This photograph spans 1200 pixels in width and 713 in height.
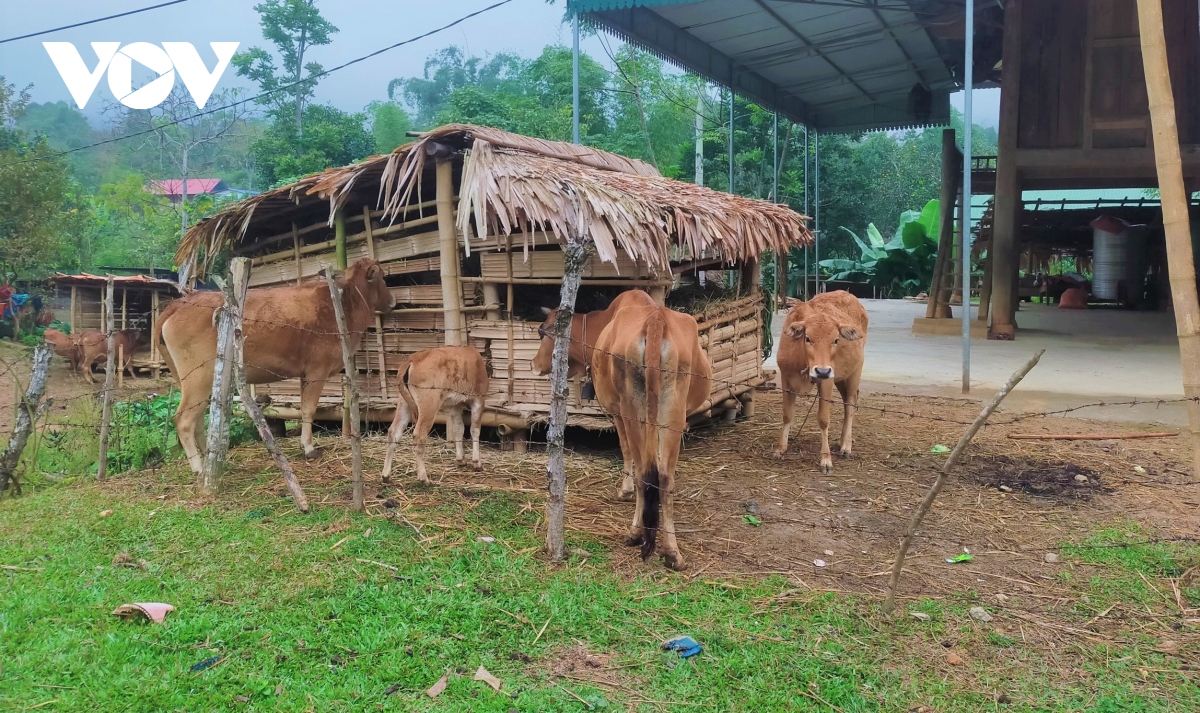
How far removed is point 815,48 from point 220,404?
13359mm

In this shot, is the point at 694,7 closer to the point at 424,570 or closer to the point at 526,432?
the point at 526,432

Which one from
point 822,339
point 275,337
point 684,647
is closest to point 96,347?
point 275,337

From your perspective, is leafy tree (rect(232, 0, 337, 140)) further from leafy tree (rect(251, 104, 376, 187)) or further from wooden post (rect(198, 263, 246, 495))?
wooden post (rect(198, 263, 246, 495))

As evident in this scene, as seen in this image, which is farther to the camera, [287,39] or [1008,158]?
[287,39]

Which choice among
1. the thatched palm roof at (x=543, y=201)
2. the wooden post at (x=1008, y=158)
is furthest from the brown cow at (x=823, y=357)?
the wooden post at (x=1008, y=158)

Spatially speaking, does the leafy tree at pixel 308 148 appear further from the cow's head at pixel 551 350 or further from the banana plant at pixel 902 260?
the cow's head at pixel 551 350

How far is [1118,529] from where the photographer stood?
5.80 metres

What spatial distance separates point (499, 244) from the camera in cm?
786

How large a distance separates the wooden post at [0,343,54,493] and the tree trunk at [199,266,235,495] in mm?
1381

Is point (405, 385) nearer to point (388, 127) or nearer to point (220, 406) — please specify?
point (220, 406)

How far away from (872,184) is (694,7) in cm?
2209

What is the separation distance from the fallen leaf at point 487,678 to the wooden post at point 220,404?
3.75 metres

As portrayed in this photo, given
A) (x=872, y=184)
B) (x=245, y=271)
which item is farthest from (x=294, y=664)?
(x=872, y=184)

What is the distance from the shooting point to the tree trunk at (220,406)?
257 inches
